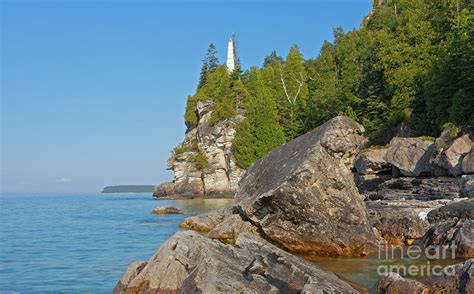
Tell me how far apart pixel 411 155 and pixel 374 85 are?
20751 millimetres

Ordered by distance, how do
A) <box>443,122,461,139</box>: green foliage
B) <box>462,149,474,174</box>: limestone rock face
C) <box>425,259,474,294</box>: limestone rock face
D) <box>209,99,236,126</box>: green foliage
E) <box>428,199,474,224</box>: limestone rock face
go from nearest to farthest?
<box>425,259,474,294</box>: limestone rock face
<box>428,199,474,224</box>: limestone rock face
<box>462,149,474,174</box>: limestone rock face
<box>443,122,461,139</box>: green foliage
<box>209,99,236,126</box>: green foliage

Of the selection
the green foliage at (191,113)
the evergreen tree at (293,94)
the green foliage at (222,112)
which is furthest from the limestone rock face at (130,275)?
the green foliage at (191,113)

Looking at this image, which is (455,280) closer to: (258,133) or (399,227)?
(399,227)

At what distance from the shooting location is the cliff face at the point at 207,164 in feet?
235

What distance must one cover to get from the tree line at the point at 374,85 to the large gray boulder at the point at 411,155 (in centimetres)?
291

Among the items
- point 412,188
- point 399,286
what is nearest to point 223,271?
point 399,286

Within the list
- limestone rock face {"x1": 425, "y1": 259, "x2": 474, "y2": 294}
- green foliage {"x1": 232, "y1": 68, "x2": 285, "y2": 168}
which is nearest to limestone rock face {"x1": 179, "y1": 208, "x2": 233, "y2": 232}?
limestone rock face {"x1": 425, "y1": 259, "x2": 474, "y2": 294}

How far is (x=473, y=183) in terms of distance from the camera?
86.9 ft

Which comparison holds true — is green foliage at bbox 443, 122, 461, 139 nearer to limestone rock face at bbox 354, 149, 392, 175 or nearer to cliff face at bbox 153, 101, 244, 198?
limestone rock face at bbox 354, 149, 392, 175

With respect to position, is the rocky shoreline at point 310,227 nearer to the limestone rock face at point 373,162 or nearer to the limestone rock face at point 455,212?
the limestone rock face at point 455,212

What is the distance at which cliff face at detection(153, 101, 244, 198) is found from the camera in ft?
235

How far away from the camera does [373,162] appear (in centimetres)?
3866

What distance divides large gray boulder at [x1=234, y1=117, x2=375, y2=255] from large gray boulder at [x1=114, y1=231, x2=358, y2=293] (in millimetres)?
4863

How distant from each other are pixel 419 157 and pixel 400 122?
14.1 m
